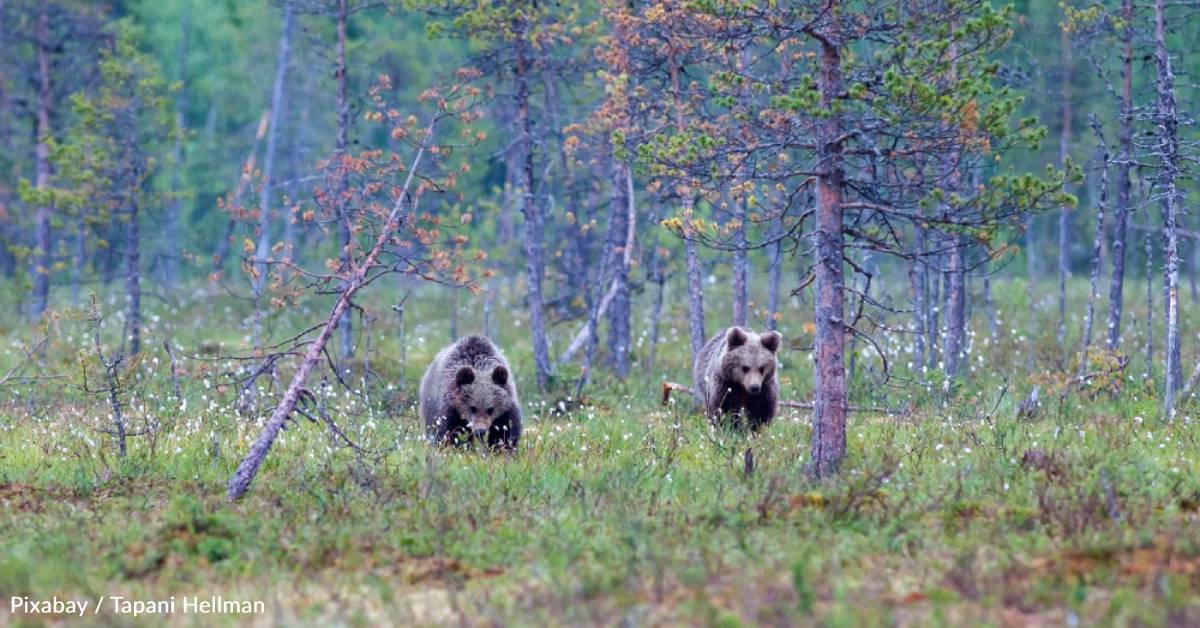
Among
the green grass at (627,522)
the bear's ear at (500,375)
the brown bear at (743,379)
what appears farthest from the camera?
the brown bear at (743,379)

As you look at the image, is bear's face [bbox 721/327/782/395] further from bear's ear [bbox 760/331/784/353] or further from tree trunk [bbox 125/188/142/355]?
tree trunk [bbox 125/188/142/355]

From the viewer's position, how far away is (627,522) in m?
9.57

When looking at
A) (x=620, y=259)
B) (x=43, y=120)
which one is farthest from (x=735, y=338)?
(x=43, y=120)

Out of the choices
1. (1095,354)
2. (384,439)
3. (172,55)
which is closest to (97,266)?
(172,55)

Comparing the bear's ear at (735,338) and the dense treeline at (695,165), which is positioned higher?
the dense treeline at (695,165)

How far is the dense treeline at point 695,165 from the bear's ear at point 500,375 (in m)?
1.21

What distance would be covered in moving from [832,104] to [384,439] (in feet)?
19.8

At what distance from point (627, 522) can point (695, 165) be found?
366cm

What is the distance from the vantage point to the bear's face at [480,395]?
1386 cm

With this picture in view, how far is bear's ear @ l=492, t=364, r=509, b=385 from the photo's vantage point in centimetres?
1398

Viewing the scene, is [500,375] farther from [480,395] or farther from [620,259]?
[620,259]

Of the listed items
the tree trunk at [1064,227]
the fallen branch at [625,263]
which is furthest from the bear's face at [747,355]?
the tree trunk at [1064,227]

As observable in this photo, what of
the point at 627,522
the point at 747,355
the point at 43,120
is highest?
the point at 43,120

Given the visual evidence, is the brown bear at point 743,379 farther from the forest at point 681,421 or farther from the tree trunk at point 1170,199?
the tree trunk at point 1170,199
